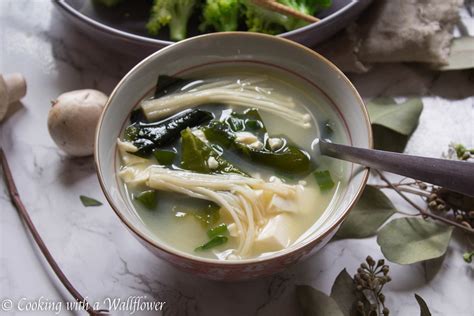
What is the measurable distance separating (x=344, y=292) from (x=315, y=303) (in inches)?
3.9

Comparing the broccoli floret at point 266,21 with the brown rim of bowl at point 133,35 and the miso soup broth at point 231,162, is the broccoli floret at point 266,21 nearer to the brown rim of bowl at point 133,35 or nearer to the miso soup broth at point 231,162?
the brown rim of bowl at point 133,35

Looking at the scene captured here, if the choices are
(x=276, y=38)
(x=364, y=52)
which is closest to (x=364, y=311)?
(x=276, y=38)

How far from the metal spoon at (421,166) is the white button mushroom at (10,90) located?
110 centimetres

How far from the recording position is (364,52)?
6.66 feet

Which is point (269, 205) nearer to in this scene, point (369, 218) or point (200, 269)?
point (200, 269)

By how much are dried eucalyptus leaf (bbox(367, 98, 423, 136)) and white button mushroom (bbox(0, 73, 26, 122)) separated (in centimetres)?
118

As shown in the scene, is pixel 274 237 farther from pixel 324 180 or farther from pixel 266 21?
pixel 266 21

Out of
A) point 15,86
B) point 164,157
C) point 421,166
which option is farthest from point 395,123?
point 15,86

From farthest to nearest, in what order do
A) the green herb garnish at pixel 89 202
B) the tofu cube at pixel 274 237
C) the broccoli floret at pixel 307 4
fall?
the broccoli floret at pixel 307 4 → the green herb garnish at pixel 89 202 → the tofu cube at pixel 274 237

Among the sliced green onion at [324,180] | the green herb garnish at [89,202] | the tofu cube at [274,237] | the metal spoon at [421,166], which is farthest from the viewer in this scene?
the green herb garnish at [89,202]

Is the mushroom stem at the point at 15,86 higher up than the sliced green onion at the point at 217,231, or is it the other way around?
the mushroom stem at the point at 15,86

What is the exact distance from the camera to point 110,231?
173 centimetres

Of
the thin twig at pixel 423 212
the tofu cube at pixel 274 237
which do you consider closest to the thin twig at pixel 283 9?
the thin twig at pixel 423 212

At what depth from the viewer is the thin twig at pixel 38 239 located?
1.56 m
